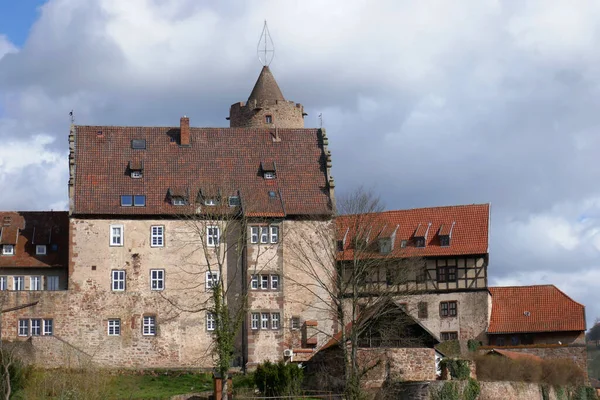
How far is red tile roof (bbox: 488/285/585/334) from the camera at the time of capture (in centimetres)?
7219

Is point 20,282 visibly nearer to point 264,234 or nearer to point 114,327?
point 114,327

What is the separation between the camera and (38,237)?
2699 inches

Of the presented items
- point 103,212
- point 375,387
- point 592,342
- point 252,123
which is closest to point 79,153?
point 103,212

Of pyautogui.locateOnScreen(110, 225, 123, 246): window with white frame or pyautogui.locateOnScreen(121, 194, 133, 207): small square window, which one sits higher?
pyautogui.locateOnScreen(121, 194, 133, 207): small square window

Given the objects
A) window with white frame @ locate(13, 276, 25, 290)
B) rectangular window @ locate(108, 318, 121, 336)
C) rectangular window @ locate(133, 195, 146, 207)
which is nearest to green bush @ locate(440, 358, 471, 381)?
rectangular window @ locate(108, 318, 121, 336)

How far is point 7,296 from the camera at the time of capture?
6562 centimetres

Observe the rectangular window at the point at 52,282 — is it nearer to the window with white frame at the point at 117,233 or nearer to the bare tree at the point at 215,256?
the window with white frame at the point at 117,233

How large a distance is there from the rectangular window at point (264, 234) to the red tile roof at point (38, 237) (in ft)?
32.2

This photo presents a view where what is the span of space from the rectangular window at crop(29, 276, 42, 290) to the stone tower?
18858mm

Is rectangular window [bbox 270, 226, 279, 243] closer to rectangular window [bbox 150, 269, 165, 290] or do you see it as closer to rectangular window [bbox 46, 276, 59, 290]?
rectangular window [bbox 150, 269, 165, 290]

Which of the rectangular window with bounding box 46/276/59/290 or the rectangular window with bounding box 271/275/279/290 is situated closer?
the rectangular window with bounding box 46/276/59/290

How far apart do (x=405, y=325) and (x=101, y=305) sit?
15.1 metres

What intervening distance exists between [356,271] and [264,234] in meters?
8.81

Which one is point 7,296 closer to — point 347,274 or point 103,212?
point 103,212
